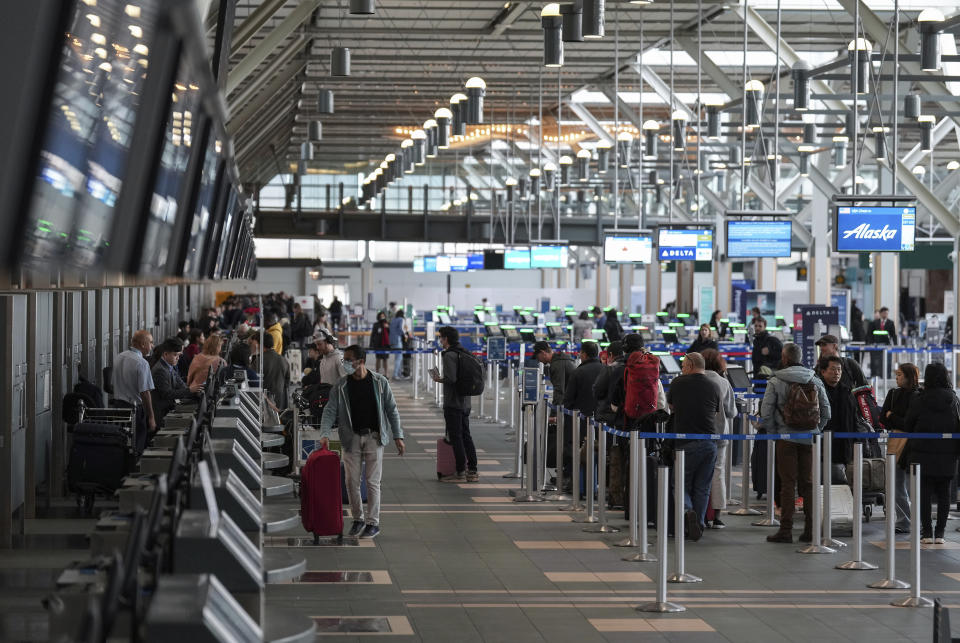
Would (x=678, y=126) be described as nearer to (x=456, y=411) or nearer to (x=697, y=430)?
(x=456, y=411)

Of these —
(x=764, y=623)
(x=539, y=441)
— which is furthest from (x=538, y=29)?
(x=764, y=623)

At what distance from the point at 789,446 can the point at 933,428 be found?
1263mm

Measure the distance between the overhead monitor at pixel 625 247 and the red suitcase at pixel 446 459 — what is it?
1459 cm

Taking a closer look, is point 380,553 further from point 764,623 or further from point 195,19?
point 195,19

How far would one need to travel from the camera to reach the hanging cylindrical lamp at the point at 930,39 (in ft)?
60.7

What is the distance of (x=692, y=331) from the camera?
41.1 meters

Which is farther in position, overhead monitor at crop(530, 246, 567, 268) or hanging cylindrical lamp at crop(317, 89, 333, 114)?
overhead monitor at crop(530, 246, 567, 268)

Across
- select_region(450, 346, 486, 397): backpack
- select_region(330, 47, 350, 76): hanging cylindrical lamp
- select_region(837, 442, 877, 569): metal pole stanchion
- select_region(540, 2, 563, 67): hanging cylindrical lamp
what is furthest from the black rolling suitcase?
select_region(330, 47, 350, 76): hanging cylindrical lamp

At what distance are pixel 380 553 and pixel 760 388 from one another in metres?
10.9

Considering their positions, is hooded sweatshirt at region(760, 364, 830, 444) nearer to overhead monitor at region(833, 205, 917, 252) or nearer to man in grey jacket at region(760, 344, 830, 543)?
man in grey jacket at region(760, 344, 830, 543)

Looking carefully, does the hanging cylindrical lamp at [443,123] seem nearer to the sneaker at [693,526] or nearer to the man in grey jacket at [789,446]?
the man in grey jacket at [789,446]

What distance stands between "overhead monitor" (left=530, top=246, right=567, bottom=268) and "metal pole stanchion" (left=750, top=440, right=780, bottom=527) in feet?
75.9

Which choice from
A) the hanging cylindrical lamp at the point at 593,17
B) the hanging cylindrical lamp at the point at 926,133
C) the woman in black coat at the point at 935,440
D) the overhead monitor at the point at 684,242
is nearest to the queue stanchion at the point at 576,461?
the woman in black coat at the point at 935,440

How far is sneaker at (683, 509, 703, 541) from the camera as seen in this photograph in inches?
506
